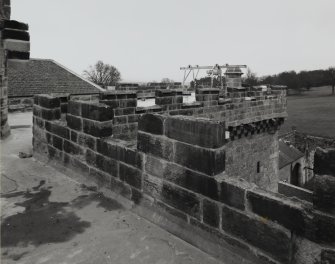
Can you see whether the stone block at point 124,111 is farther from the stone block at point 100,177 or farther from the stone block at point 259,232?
the stone block at point 259,232

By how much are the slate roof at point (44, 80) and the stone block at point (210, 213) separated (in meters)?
21.2

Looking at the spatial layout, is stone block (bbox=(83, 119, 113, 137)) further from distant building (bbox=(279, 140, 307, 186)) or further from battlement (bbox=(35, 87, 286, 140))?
distant building (bbox=(279, 140, 307, 186))

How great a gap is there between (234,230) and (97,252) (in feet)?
4.51

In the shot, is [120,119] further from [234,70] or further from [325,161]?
[234,70]

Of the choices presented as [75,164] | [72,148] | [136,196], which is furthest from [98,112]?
[136,196]

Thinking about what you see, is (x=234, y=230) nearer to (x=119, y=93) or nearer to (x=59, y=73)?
(x=119, y=93)

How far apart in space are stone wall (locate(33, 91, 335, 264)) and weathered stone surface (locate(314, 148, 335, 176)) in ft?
1.01

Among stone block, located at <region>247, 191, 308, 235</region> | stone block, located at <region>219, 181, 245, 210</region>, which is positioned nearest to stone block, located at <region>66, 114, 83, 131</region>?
stone block, located at <region>219, 181, 245, 210</region>

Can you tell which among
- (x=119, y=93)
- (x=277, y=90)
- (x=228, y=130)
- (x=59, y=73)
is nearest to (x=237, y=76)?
(x=277, y=90)

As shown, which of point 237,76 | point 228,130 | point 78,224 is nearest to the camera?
point 78,224

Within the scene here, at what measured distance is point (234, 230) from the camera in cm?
327

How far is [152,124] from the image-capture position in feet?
13.8

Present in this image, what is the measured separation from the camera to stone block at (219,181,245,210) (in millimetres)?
3203

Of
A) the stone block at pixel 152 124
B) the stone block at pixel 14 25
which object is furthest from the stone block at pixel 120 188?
the stone block at pixel 14 25
